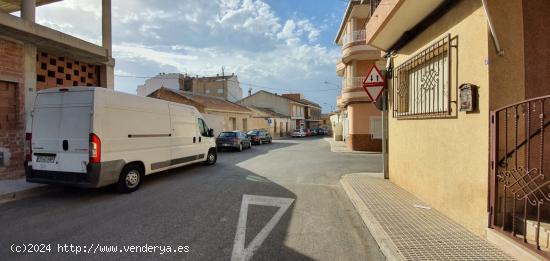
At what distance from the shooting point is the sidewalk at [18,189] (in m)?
6.33

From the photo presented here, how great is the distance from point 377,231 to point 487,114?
2.14 meters

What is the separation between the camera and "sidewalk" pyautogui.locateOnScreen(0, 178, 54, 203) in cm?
633

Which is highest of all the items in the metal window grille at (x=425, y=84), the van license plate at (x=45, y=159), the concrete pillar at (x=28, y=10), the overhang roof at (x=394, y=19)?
the concrete pillar at (x=28, y=10)

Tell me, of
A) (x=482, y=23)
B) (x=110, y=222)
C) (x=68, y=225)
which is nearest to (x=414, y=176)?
(x=482, y=23)

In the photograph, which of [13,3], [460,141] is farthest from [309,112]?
[460,141]

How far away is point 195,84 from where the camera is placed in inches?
2060

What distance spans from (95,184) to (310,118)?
67321 mm

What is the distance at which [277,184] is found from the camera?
8.22 metres

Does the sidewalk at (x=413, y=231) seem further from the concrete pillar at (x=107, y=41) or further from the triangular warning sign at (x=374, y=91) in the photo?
the concrete pillar at (x=107, y=41)

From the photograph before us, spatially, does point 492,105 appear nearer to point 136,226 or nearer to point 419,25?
point 419,25

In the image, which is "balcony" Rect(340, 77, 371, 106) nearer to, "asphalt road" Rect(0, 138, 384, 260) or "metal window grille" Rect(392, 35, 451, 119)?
"metal window grille" Rect(392, 35, 451, 119)

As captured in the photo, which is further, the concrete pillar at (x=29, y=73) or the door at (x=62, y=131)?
the concrete pillar at (x=29, y=73)

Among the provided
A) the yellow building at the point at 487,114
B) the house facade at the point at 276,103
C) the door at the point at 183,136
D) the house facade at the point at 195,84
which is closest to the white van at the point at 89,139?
the door at the point at 183,136

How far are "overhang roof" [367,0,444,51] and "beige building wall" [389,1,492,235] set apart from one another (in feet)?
1.06
